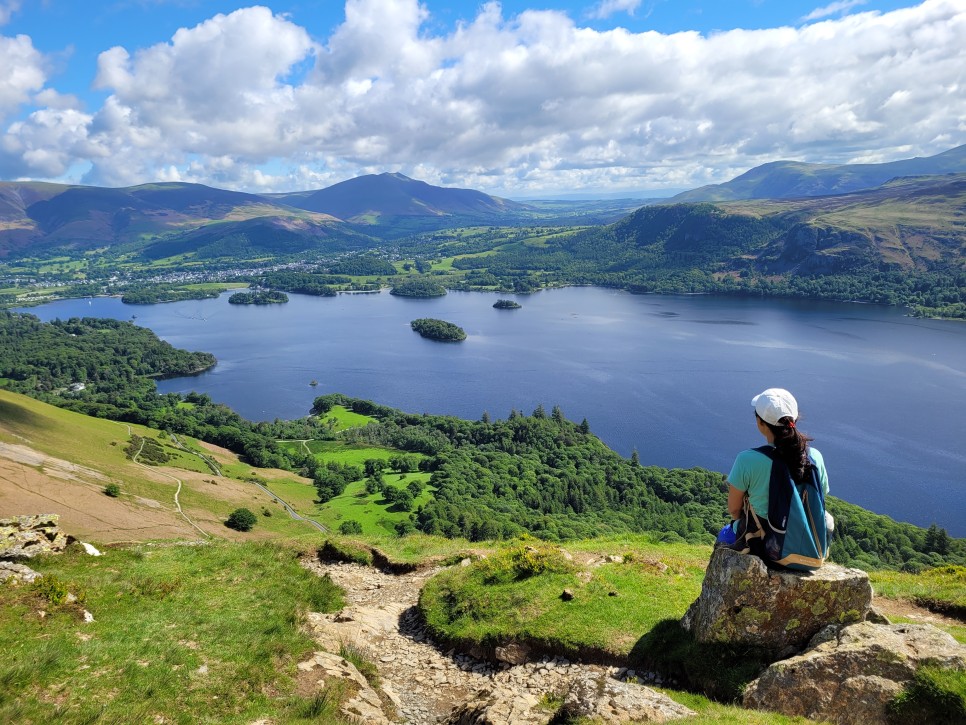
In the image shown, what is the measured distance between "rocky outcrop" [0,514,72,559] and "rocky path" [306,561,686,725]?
733 centimetres

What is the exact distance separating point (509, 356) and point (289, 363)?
59.1m

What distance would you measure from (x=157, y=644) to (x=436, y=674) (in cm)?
515

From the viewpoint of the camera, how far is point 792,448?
7469 mm

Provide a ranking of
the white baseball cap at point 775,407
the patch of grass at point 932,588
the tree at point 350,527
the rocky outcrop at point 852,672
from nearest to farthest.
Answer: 1. the rocky outcrop at point 852,672
2. the white baseball cap at point 775,407
3. the patch of grass at point 932,588
4. the tree at point 350,527

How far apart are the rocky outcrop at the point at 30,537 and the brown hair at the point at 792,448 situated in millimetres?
16357

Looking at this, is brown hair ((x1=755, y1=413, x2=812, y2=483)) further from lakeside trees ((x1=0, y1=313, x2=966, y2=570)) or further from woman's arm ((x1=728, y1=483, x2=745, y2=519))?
lakeside trees ((x1=0, y1=313, x2=966, y2=570))

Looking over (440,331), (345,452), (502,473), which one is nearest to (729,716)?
(502,473)

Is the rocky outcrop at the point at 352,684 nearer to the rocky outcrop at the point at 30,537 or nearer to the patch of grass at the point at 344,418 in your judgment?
the rocky outcrop at the point at 30,537

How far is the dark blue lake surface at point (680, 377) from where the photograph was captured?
82438mm

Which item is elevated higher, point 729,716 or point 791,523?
point 791,523

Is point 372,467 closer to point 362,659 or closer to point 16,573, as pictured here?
point 16,573

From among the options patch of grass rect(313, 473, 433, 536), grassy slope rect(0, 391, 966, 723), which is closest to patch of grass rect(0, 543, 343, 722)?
grassy slope rect(0, 391, 966, 723)

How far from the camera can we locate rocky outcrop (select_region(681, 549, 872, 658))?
8211mm

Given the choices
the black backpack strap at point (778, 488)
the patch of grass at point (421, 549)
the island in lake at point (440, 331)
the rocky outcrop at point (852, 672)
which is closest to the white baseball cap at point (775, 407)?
the black backpack strap at point (778, 488)
